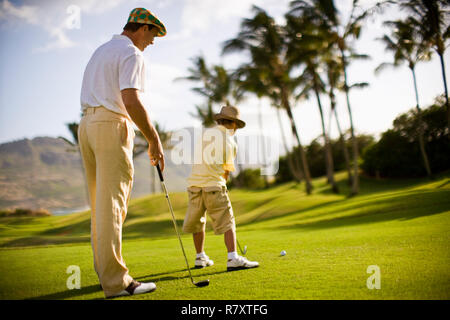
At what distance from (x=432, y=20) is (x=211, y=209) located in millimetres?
19445

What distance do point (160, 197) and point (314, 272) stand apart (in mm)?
24640

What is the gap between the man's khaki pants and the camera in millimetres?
2842

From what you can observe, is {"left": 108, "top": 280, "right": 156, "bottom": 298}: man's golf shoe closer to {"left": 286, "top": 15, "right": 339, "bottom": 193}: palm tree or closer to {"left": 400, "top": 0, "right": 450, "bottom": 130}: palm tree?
{"left": 400, "top": 0, "right": 450, "bottom": 130}: palm tree

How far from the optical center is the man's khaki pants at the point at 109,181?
2.84 metres

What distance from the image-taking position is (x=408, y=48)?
961 inches

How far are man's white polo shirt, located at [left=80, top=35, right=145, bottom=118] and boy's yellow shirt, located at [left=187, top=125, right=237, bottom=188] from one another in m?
1.40

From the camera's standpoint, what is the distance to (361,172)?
32094 millimetres

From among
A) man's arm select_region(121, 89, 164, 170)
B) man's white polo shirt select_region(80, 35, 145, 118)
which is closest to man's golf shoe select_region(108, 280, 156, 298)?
man's arm select_region(121, 89, 164, 170)

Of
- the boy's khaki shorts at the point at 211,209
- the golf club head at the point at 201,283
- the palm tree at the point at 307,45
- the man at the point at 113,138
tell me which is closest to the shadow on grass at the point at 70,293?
the man at the point at 113,138

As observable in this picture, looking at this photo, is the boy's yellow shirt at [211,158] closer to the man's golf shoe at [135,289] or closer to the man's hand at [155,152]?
the man's hand at [155,152]

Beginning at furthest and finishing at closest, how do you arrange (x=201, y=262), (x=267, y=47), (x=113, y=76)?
1. (x=267, y=47)
2. (x=201, y=262)
3. (x=113, y=76)

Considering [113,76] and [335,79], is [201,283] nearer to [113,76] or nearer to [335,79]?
[113,76]

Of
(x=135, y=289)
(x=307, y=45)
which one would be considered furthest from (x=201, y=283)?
(x=307, y=45)
